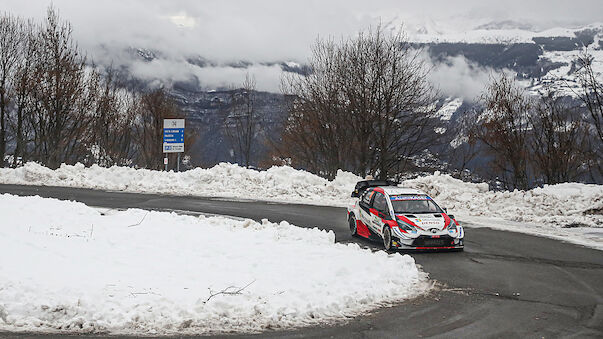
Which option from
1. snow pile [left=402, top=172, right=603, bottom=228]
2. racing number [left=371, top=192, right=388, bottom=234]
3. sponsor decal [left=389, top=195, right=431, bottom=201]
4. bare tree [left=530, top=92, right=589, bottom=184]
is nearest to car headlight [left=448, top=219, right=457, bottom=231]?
sponsor decal [left=389, top=195, right=431, bottom=201]

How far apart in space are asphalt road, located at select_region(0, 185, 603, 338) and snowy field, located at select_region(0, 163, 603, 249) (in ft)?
8.52

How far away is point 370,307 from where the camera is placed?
777cm

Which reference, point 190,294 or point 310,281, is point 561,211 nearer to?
point 310,281

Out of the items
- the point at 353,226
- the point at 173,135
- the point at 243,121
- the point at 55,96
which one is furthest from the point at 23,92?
the point at 353,226

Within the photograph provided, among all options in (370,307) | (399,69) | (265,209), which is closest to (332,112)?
(399,69)

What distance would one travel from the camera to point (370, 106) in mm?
32250

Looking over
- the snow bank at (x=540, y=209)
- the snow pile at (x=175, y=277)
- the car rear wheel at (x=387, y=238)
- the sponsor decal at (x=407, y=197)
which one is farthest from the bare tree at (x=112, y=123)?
the car rear wheel at (x=387, y=238)

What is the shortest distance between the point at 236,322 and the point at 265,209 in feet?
46.8

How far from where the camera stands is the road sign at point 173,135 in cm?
3297

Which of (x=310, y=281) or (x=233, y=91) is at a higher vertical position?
(x=233, y=91)

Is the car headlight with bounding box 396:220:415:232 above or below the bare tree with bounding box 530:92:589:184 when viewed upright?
below

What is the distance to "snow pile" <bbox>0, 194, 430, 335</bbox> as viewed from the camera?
6625mm

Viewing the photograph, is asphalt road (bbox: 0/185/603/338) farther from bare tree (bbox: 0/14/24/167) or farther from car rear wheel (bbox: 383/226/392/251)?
bare tree (bbox: 0/14/24/167)

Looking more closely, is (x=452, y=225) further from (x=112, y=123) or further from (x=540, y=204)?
(x=112, y=123)
